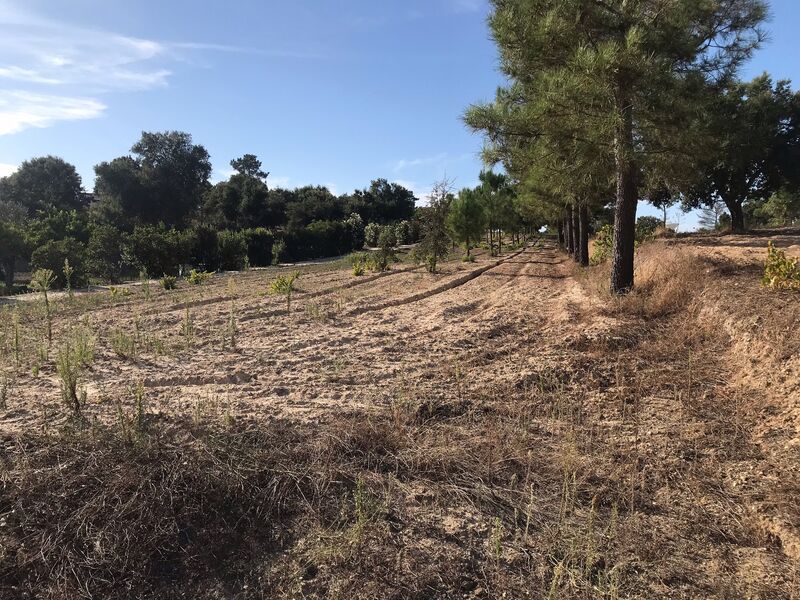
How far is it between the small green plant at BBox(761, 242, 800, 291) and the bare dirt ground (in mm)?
229

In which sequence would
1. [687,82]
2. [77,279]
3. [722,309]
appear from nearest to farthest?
[722,309] < [687,82] < [77,279]

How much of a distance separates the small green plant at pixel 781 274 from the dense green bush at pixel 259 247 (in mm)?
27655

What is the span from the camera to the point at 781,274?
6293 millimetres

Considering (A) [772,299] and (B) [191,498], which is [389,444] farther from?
(A) [772,299]

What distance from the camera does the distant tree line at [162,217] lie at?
66.5 ft

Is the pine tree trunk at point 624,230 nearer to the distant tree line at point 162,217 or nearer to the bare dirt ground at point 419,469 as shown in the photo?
the bare dirt ground at point 419,469

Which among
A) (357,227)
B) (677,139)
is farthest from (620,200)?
(357,227)

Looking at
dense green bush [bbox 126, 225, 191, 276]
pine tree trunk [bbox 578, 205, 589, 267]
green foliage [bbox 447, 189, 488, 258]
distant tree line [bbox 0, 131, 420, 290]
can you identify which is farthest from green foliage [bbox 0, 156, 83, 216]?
pine tree trunk [bbox 578, 205, 589, 267]

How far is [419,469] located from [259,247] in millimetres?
30125

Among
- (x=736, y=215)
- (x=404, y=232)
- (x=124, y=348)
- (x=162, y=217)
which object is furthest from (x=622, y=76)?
(x=162, y=217)

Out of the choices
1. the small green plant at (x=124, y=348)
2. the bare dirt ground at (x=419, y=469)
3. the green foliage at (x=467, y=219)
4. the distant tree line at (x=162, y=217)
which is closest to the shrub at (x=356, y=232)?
the distant tree line at (x=162, y=217)

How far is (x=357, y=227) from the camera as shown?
4738 cm

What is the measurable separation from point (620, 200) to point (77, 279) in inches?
713

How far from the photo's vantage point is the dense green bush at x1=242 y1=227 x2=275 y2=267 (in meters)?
31.1
